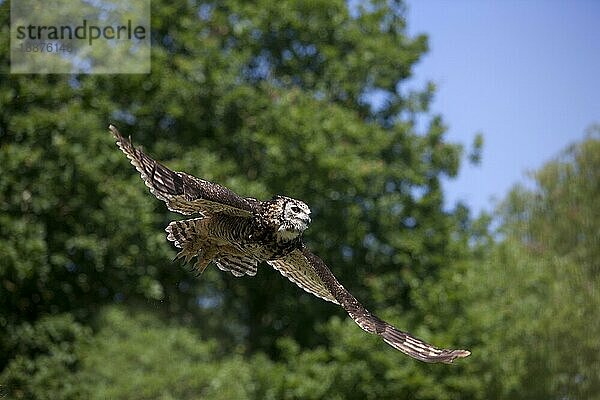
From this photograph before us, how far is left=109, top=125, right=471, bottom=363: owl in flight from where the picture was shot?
8086 mm

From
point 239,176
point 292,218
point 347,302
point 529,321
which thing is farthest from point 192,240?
point 529,321

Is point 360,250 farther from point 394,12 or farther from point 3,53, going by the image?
point 3,53

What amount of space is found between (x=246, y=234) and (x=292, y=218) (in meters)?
0.48

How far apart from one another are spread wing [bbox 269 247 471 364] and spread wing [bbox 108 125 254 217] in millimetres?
977

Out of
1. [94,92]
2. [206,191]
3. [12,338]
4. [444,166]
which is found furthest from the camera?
[444,166]

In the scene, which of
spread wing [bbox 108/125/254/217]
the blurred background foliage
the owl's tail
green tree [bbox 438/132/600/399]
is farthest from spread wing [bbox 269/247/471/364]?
green tree [bbox 438/132/600/399]

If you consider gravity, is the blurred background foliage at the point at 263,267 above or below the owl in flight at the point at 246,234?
above

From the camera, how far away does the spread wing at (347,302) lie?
844 centimetres

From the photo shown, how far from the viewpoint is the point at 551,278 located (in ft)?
70.2

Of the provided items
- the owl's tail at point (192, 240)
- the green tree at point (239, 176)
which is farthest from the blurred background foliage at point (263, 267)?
the owl's tail at point (192, 240)

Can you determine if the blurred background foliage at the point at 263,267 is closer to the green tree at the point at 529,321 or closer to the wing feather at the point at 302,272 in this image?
the green tree at the point at 529,321

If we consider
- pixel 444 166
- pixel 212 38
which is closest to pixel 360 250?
pixel 444 166

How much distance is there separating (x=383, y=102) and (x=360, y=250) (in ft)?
10.3

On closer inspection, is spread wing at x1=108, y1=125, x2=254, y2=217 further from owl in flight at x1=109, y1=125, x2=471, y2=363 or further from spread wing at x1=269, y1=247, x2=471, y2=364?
spread wing at x1=269, y1=247, x2=471, y2=364
